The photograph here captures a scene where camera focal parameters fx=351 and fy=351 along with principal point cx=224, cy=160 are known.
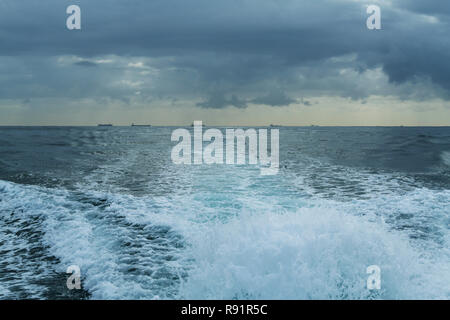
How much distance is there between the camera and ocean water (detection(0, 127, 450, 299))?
5.86m

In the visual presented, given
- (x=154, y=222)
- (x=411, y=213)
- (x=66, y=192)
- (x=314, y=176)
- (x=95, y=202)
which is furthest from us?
(x=314, y=176)

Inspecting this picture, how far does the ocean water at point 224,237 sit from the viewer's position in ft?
19.2

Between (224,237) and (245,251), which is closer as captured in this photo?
(245,251)

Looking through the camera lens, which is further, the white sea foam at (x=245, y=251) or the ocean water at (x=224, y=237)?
the ocean water at (x=224, y=237)

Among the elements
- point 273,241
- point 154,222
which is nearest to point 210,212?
point 154,222

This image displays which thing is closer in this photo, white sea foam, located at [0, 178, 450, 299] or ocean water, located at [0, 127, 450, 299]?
white sea foam, located at [0, 178, 450, 299]

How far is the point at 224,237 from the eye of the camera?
7.31 m

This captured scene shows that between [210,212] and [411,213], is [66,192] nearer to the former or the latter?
[210,212]

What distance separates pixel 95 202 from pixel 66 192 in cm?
227
